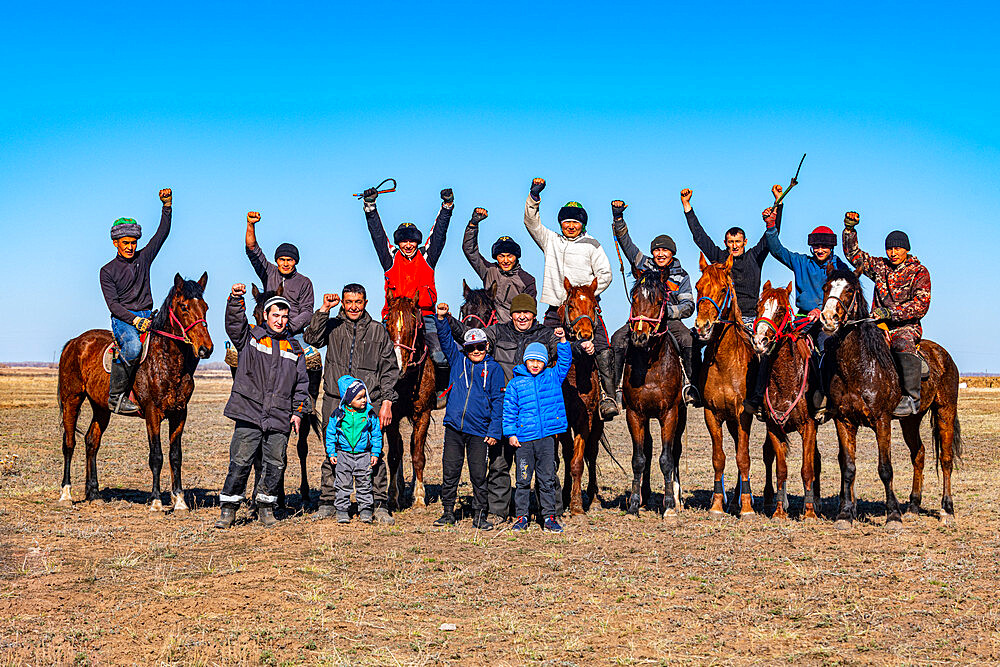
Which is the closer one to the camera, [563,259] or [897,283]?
[897,283]

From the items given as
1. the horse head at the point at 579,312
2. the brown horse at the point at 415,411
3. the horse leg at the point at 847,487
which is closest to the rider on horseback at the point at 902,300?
the horse leg at the point at 847,487

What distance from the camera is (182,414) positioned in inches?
447

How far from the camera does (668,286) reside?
1032 cm

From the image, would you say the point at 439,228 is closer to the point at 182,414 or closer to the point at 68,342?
the point at 182,414

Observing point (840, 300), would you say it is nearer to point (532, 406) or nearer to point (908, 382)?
point (908, 382)

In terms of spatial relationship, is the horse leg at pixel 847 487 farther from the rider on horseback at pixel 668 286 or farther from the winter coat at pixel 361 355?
the winter coat at pixel 361 355

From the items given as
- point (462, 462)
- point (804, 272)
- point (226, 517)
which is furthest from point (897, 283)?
point (226, 517)

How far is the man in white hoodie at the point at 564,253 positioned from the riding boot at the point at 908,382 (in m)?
3.47

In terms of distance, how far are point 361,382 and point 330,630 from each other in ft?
14.1

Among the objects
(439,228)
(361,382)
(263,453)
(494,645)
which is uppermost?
(439,228)

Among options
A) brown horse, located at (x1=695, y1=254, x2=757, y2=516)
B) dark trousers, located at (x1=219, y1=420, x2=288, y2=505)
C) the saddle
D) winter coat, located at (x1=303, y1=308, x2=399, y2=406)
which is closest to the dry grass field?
dark trousers, located at (x1=219, y1=420, x2=288, y2=505)

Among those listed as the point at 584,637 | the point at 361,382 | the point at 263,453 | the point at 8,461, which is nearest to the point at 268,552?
the point at 263,453

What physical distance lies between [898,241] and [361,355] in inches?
263

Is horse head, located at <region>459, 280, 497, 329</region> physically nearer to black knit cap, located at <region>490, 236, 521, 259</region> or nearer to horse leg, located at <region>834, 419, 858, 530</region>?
black knit cap, located at <region>490, 236, 521, 259</region>
